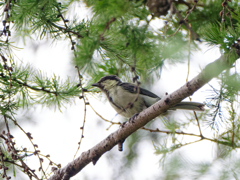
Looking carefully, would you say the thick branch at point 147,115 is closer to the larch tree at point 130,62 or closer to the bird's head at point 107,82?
the larch tree at point 130,62

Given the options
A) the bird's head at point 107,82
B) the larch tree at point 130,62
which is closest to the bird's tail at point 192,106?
the larch tree at point 130,62

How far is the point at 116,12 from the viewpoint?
1.50m

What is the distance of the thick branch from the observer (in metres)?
1.60

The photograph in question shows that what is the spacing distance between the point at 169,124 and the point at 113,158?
3.31m

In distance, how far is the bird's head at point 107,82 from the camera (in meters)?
3.32

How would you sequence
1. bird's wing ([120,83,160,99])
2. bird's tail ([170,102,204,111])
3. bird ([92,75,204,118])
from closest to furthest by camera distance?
1. bird's tail ([170,102,204,111])
2. bird ([92,75,204,118])
3. bird's wing ([120,83,160,99])

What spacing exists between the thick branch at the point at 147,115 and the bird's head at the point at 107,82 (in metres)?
0.93

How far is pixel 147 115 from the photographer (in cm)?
229

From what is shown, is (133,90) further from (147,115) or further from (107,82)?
(147,115)

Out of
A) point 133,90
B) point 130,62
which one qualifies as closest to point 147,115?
point 130,62

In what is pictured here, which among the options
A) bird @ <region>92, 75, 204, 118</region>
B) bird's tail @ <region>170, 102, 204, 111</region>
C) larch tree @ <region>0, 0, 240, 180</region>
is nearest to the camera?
larch tree @ <region>0, 0, 240, 180</region>

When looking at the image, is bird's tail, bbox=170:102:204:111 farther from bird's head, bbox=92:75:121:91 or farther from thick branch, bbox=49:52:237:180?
bird's head, bbox=92:75:121:91

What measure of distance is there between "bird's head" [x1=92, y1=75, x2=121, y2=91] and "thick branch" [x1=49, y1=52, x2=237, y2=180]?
931mm

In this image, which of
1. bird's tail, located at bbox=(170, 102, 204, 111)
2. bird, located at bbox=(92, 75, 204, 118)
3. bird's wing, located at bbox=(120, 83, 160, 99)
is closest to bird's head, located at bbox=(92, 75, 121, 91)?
bird, located at bbox=(92, 75, 204, 118)
